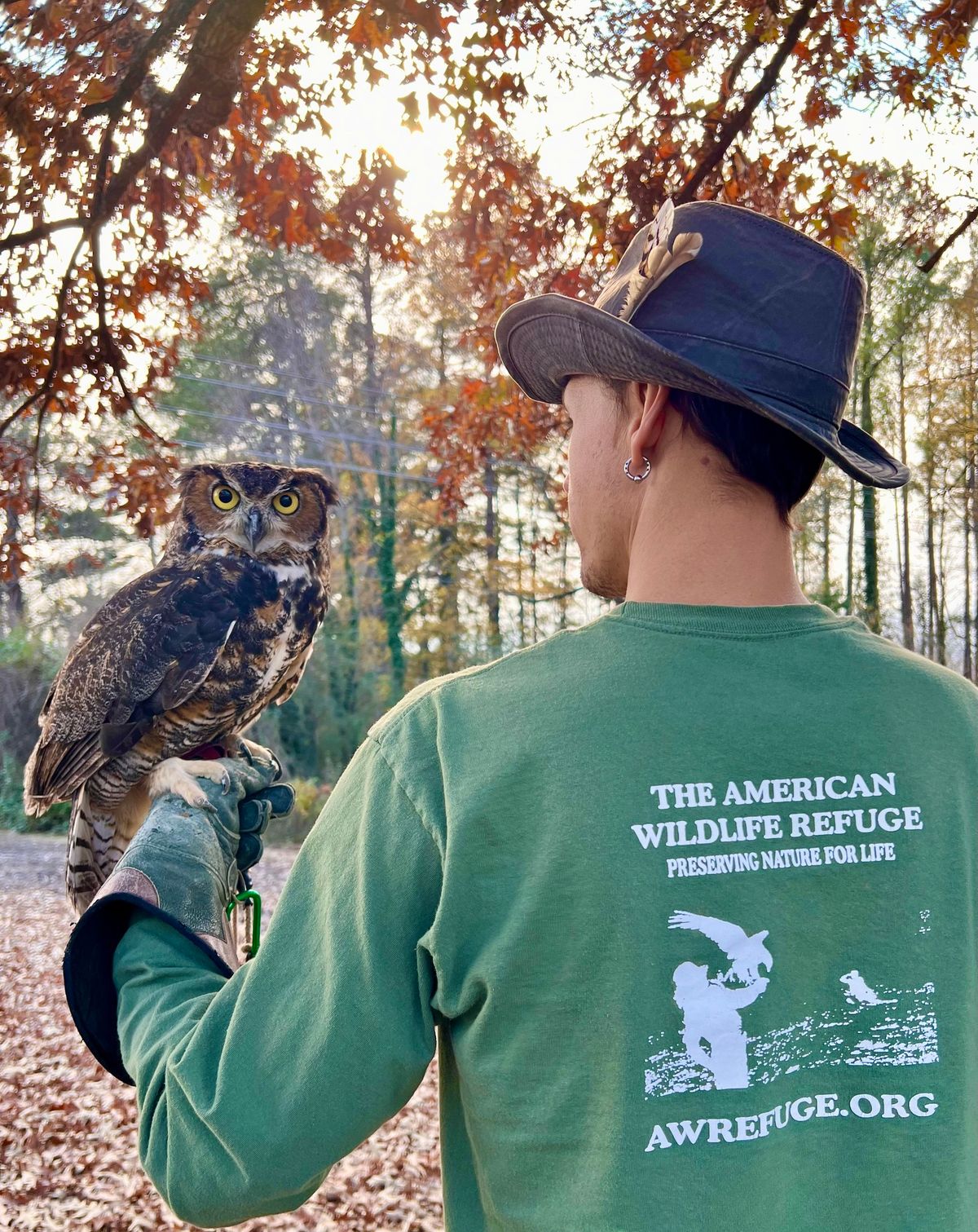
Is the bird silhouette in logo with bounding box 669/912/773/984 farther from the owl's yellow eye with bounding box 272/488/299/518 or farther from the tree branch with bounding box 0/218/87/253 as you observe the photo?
the tree branch with bounding box 0/218/87/253

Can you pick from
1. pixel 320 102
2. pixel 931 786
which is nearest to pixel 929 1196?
pixel 931 786

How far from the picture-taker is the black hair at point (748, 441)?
112 cm

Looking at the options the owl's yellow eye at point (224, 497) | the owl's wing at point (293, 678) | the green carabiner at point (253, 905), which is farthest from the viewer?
the owl's yellow eye at point (224, 497)

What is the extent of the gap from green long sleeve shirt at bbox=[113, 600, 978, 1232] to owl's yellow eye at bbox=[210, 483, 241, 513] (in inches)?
66.0

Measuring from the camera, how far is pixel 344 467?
2000 centimetres

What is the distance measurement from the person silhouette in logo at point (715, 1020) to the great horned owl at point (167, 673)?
1467mm

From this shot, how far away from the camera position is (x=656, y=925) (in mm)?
978

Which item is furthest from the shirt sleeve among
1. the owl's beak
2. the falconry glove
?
the owl's beak

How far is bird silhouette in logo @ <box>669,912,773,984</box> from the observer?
0.98 meters

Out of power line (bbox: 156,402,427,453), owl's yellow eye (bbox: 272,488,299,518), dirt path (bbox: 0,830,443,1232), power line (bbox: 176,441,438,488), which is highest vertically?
power line (bbox: 156,402,427,453)

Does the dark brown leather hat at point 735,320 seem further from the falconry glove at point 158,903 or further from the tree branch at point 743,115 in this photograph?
the tree branch at point 743,115

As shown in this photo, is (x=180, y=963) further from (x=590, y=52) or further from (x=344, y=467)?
(x=344, y=467)

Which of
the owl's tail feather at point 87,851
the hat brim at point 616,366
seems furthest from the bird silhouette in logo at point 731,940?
the owl's tail feather at point 87,851

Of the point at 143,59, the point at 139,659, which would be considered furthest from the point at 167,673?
the point at 143,59
